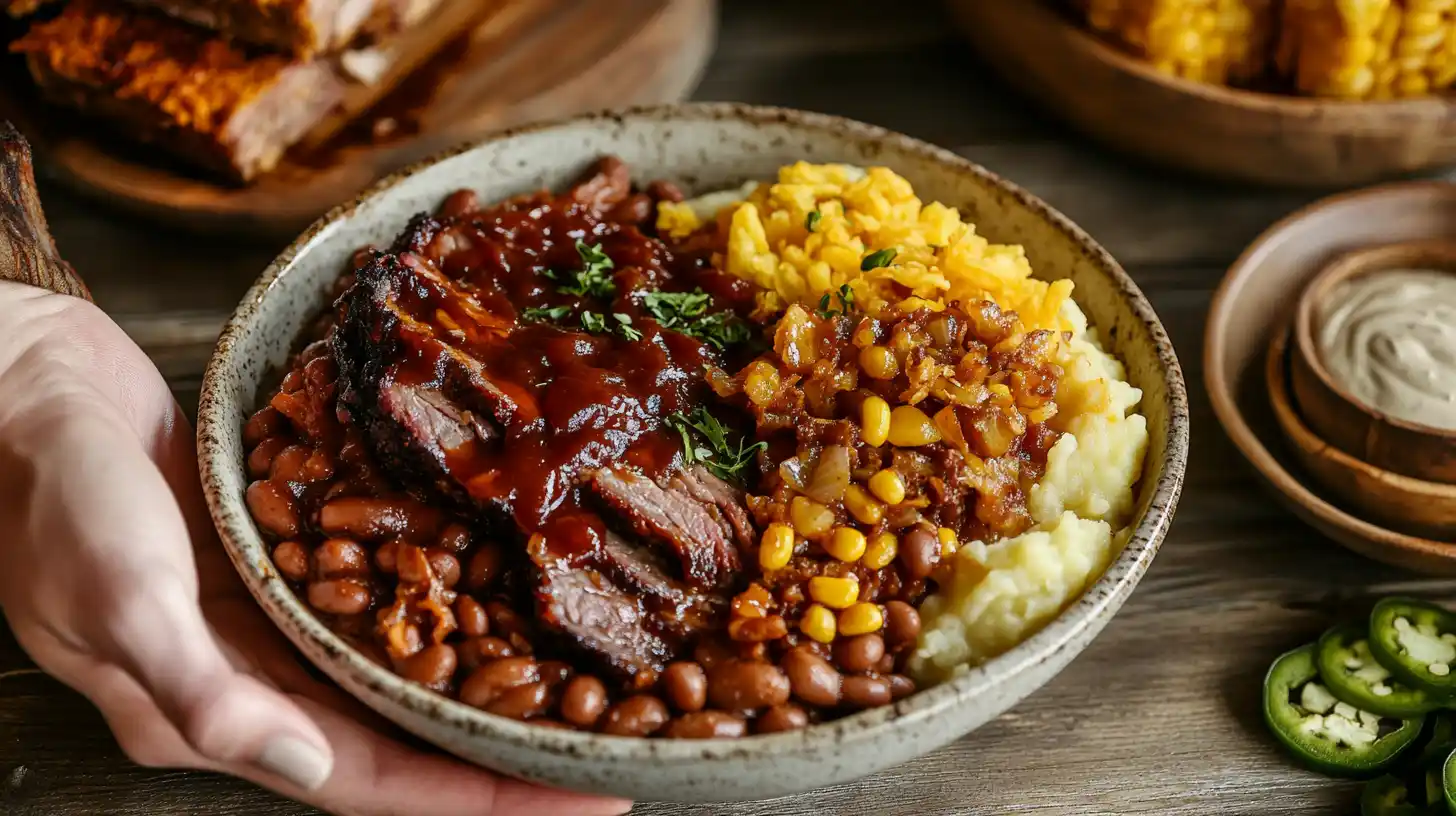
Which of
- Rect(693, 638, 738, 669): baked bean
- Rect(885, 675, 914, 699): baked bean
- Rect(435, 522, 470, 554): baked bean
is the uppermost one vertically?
Rect(435, 522, 470, 554): baked bean

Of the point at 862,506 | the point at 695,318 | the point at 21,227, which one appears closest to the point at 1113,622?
the point at 862,506

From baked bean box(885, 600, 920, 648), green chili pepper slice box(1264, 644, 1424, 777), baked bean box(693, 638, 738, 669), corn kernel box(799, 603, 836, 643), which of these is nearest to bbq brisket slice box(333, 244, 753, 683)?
baked bean box(693, 638, 738, 669)

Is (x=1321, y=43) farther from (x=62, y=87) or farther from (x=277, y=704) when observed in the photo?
(x=62, y=87)

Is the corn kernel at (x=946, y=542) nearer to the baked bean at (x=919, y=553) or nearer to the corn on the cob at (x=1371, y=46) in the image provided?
the baked bean at (x=919, y=553)

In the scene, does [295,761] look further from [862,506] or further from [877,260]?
[877,260]

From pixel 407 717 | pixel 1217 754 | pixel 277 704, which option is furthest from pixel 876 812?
pixel 277 704

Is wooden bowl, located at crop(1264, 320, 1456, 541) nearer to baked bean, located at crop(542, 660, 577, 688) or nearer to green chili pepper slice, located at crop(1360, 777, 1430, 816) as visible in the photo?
green chili pepper slice, located at crop(1360, 777, 1430, 816)
